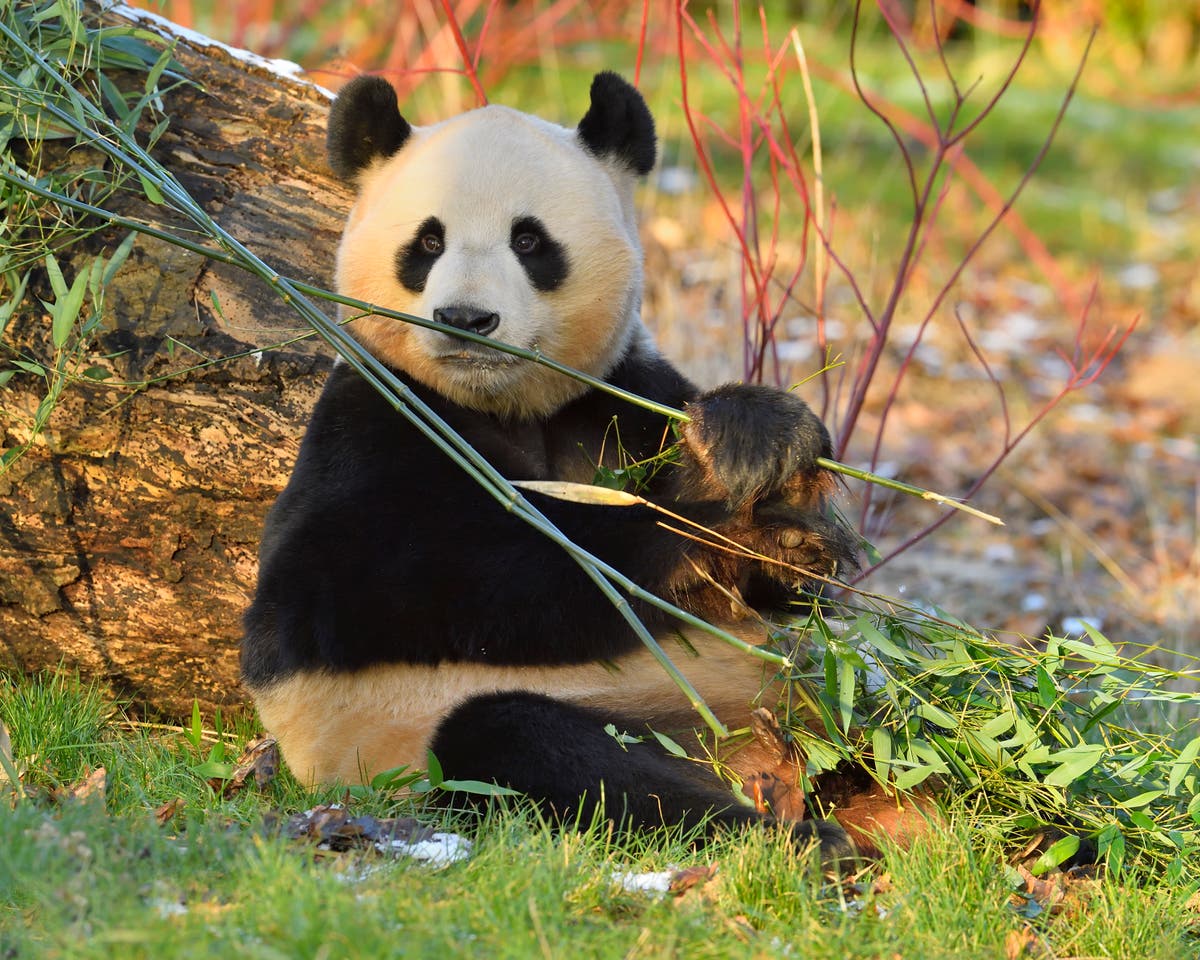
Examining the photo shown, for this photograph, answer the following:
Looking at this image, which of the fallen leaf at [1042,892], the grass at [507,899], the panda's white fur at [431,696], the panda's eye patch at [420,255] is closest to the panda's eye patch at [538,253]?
the panda's eye patch at [420,255]

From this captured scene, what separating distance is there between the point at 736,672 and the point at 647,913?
841mm

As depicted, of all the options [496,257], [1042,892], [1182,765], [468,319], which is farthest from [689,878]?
[496,257]

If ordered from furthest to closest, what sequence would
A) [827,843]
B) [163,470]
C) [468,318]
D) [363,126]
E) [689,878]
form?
[163,470]
[363,126]
[468,318]
[827,843]
[689,878]

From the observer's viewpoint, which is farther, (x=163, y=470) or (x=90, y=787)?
(x=163, y=470)

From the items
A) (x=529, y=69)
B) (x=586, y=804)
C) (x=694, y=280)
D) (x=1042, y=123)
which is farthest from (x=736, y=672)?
(x=1042, y=123)

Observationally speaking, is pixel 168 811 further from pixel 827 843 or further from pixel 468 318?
pixel 827 843

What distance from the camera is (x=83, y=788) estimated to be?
2.98m

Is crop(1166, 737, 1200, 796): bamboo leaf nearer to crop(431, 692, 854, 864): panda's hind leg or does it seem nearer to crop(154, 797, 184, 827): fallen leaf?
crop(431, 692, 854, 864): panda's hind leg

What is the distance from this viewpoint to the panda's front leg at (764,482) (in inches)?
109

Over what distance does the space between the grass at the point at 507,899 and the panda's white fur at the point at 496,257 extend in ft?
3.26

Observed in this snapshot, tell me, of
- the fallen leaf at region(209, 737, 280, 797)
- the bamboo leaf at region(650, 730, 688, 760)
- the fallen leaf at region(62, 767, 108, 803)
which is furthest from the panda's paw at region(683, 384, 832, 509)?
the fallen leaf at region(62, 767, 108, 803)

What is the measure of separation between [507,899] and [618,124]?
6.29 ft

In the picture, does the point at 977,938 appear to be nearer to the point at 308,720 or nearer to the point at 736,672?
the point at 736,672

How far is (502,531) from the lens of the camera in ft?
9.42
